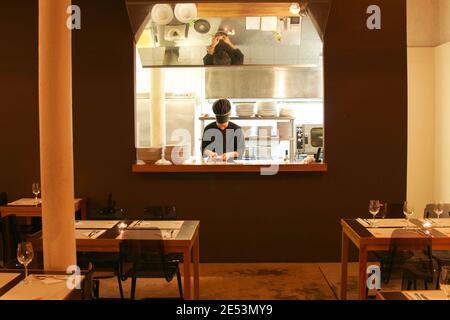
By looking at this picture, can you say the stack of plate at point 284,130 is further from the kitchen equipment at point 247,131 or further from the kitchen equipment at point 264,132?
the kitchen equipment at point 247,131

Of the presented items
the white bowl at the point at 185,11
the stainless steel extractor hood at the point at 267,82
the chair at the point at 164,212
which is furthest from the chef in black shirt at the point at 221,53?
Answer: the chair at the point at 164,212

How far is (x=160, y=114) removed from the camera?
758 centimetres

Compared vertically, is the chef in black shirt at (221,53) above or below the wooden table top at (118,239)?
above

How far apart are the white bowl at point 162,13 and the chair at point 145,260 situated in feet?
9.22

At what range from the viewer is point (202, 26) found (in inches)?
257

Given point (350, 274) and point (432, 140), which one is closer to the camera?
point (350, 274)

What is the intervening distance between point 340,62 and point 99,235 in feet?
10.9

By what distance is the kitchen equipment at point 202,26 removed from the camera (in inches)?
255

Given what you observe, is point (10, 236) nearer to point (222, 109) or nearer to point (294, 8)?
point (222, 109)

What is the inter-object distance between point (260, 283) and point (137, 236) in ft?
5.41

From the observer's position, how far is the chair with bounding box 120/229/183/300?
3.84 m

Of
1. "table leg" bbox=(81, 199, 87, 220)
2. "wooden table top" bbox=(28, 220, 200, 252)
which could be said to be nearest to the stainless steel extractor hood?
"table leg" bbox=(81, 199, 87, 220)

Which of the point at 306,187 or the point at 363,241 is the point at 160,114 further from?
the point at 363,241
